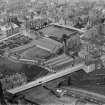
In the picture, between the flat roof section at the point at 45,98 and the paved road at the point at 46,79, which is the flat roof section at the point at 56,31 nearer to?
the paved road at the point at 46,79

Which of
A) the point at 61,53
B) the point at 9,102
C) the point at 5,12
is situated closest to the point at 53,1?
the point at 5,12

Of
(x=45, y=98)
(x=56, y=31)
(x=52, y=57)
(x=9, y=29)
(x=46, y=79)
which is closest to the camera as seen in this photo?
(x=45, y=98)

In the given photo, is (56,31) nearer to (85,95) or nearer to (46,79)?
(46,79)

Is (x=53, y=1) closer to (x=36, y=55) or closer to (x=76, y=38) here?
(x=76, y=38)

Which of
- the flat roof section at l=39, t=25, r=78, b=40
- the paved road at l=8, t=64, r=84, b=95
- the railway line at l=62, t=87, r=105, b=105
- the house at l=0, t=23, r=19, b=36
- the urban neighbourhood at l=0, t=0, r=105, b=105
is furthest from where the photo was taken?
the house at l=0, t=23, r=19, b=36

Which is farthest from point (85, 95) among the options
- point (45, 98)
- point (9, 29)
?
point (9, 29)

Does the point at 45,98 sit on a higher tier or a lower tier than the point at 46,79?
lower

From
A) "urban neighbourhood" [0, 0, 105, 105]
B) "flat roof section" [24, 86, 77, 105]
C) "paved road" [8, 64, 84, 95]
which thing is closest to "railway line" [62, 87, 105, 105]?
"urban neighbourhood" [0, 0, 105, 105]

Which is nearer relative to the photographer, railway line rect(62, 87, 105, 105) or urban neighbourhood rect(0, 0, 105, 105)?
railway line rect(62, 87, 105, 105)

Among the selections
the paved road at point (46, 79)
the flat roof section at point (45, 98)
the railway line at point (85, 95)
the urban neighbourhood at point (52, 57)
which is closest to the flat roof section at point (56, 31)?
the urban neighbourhood at point (52, 57)

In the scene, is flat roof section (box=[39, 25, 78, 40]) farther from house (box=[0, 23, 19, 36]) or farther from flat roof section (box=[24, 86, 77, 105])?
flat roof section (box=[24, 86, 77, 105])

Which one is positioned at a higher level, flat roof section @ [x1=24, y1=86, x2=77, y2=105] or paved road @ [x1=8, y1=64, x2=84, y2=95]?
paved road @ [x1=8, y1=64, x2=84, y2=95]
